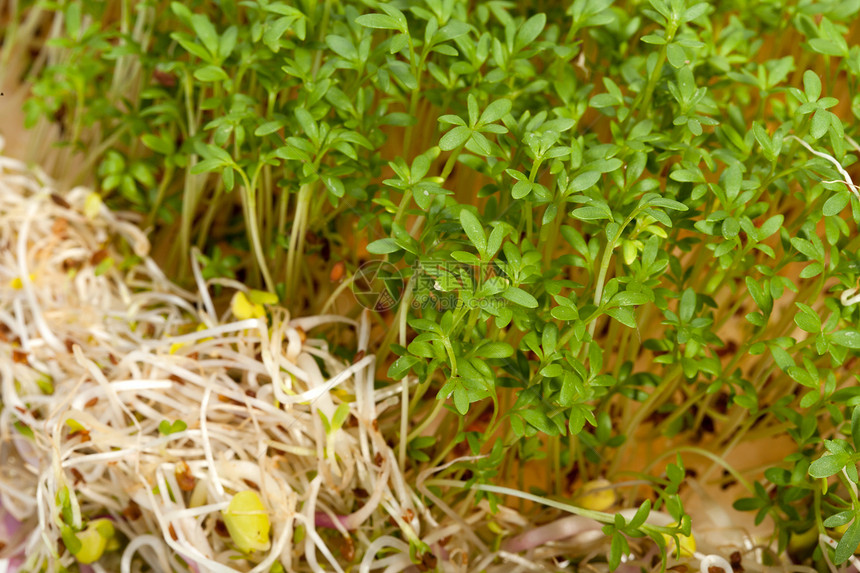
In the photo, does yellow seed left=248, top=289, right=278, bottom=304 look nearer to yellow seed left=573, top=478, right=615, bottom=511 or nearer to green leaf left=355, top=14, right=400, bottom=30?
green leaf left=355, top=14, right=400, bottom=30

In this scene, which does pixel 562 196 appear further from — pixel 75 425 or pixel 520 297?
pixel 75 425

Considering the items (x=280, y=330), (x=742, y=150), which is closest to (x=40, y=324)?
(x=280, y=330)

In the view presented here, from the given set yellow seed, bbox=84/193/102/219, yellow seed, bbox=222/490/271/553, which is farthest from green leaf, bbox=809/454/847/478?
yellow seed, bbox=84/193/102/219

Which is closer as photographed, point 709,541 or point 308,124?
point 308,124

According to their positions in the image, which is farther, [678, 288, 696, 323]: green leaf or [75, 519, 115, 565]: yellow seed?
[75, 519, 115, 565]: yellow seed

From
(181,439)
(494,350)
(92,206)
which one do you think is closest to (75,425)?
(181,439)

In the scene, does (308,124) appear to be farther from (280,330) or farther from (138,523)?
(138,523)

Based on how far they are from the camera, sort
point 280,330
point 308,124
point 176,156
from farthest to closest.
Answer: point 176,156, point 280,330, point 308,124
